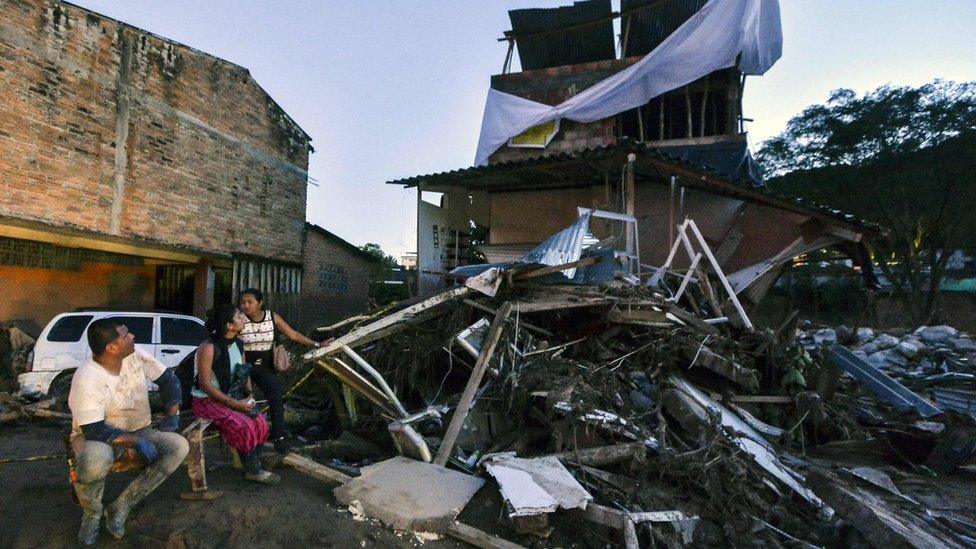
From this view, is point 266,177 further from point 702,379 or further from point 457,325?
point 702,379

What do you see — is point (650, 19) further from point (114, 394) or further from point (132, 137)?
point (114, 394)

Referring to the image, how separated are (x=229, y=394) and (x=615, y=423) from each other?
3198 mm

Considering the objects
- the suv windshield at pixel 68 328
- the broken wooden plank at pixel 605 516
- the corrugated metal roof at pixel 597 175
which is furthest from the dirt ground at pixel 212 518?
the corrugated metal roof at pixel 597 175

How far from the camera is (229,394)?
351 cm

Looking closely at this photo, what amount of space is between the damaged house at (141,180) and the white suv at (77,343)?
169cm

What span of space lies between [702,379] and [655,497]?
7.99 ft

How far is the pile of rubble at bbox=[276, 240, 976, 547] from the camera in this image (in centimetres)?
312

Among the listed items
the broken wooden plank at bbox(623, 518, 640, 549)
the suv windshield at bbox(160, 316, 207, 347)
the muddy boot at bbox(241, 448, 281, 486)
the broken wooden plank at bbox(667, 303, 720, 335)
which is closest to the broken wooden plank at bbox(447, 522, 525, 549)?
the broken wooden plank at bbox(623, 518, 640, 549)

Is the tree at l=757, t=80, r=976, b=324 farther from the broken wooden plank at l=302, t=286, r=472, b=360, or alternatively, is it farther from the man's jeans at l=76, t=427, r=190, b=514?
the man's jeans at l=76, t=427, r=190, b=514

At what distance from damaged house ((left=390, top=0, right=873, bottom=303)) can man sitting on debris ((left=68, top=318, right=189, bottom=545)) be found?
15.7ft

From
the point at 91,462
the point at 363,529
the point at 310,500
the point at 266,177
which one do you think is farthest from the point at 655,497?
the point at 266,177

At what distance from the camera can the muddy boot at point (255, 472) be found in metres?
3.51

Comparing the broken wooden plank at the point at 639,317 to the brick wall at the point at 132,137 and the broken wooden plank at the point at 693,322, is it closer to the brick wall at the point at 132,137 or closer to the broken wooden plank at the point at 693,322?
the broken wooden plank at the point at 693,322

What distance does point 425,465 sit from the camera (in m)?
3.68
